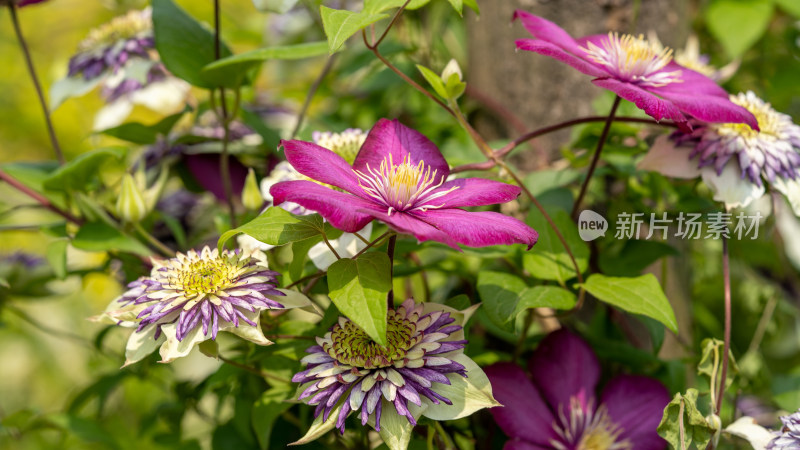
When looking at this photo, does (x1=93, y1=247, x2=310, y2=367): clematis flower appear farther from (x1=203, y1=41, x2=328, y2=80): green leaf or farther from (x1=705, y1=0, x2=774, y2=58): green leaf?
(x1=705, y1=0, x2=774, y2=58): green leaf

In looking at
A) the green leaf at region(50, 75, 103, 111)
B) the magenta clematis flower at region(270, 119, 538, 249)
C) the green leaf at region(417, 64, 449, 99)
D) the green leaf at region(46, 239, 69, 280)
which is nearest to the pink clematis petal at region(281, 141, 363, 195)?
the magenta clematis flower at region(270, 119, 538, 249)

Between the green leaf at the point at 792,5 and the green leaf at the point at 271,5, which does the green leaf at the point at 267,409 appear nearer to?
the green leaf at the point at 271,5

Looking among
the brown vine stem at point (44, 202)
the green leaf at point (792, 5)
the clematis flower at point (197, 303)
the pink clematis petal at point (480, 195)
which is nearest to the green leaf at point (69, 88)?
the brown vine stem at point (44, 202)

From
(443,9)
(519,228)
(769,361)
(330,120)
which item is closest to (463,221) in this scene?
(519,228)

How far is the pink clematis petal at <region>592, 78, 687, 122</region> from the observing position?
1.47ft

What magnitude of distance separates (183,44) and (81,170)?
0.16 meters

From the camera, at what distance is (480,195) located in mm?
451

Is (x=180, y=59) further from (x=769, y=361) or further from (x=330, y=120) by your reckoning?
(x=769, y=361)

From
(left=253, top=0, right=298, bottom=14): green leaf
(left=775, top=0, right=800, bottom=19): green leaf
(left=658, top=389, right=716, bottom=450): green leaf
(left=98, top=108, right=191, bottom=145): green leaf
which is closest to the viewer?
(left=658, top=389, right=716, bottom=450): green leaf

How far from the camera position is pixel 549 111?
858mm

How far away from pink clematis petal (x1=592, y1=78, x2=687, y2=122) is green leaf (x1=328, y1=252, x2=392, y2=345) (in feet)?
0.68

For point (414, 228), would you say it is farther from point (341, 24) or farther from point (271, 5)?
point (271, 5)

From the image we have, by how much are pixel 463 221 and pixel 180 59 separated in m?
0.36

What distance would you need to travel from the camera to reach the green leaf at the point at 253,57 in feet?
1.85
